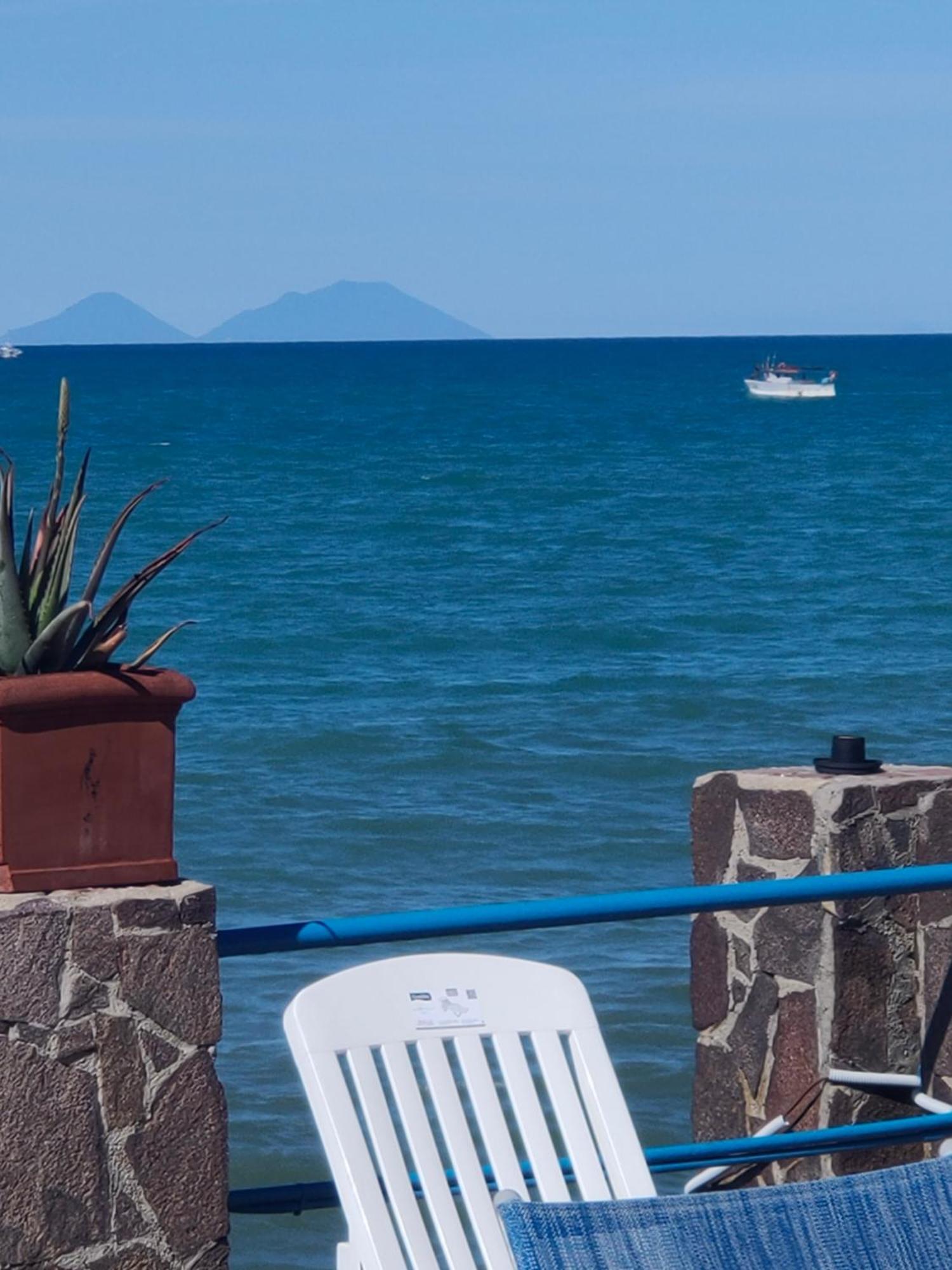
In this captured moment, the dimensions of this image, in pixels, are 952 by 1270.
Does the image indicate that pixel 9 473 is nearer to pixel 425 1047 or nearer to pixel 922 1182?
pixel 425 1047

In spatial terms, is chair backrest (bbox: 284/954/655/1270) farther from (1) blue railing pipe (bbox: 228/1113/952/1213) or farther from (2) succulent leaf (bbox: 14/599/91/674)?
(2) succulent leaf (bbox: 14/599/91/674)

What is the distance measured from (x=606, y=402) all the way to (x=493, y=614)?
58.4 meters

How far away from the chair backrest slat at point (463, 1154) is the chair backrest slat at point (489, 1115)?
0.07 feet

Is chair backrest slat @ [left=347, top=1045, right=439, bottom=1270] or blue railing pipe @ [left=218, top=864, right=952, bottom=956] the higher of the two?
blue railing pipe @ [left=218, top=864, right=952, bottom=956]

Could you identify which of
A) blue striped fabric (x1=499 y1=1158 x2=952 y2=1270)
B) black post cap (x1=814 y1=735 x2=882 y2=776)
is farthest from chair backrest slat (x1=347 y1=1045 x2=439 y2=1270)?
black post cap (x1=814 y1=735 x2=882 y2=776)

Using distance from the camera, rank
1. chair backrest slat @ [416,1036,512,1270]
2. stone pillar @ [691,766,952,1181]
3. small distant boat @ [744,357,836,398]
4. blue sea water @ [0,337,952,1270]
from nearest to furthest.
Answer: chair backrest slat @ [416,1036,512,1270]
stone pillar @ [691,766,952,1181]
blue sea water @ [0,337,952,1270]
small distant boat @ [744,357,836,398]

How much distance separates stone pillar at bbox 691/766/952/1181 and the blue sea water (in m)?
2.80

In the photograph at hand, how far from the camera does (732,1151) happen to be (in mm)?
3189

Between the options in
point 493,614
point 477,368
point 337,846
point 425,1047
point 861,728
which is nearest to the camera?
point 425,1047

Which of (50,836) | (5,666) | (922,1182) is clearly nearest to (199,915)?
(50,836)

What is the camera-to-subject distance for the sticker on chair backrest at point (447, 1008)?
9.32 feet

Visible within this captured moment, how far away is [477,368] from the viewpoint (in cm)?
12062

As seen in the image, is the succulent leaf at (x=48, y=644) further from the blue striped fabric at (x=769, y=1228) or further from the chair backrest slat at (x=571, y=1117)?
the blue striped fabric at (x=769, y=1228)

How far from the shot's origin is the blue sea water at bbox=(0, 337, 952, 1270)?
9797 mm
